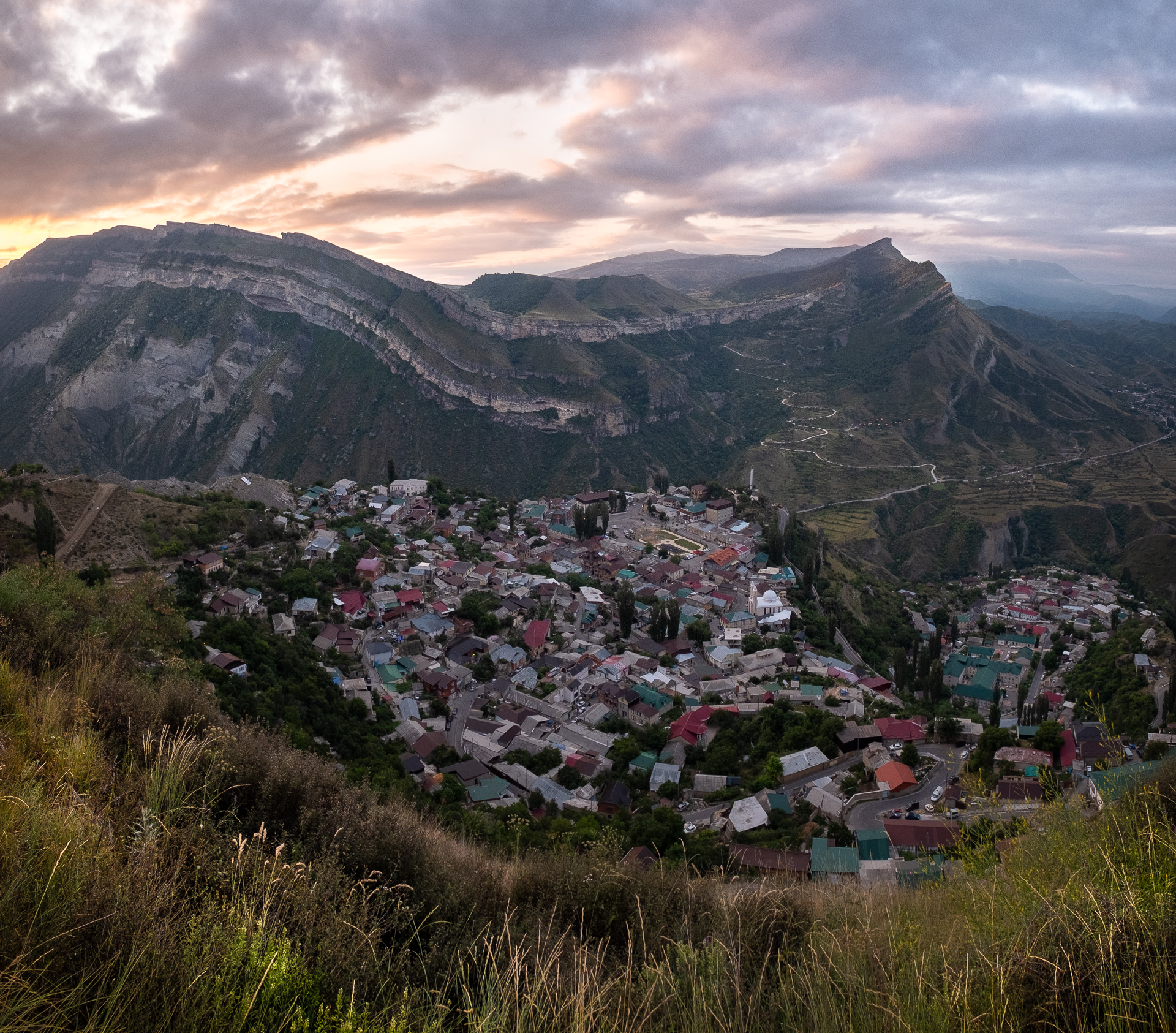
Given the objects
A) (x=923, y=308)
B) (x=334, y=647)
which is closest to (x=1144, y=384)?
(x=923, y=308)

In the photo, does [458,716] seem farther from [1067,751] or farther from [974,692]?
[974,692]

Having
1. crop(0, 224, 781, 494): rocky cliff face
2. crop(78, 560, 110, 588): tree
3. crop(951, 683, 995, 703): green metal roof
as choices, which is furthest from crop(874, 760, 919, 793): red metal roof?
crop(0, 224, 781, 494): rocky cliff face

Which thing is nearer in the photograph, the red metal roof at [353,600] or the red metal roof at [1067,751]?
the red metal roof at [1067,751]

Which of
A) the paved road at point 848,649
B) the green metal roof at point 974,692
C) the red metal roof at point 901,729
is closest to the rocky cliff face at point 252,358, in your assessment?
the paved road at point 848,649

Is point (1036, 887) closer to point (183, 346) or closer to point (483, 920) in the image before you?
point (483, 920)

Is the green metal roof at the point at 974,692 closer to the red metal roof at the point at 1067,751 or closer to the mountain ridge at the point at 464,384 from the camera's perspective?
the red metal roof at the point at 1067,751

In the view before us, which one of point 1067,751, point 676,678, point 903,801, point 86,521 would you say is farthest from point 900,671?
point 86,521
